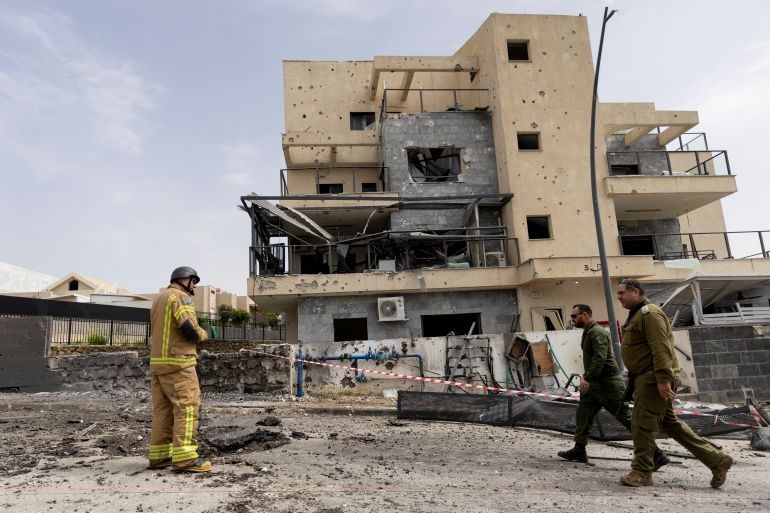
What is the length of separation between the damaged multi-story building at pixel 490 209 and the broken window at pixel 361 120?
4.36ft

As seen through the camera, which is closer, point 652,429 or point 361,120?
point 652,429

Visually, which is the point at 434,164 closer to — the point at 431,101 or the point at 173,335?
the point at 431,101

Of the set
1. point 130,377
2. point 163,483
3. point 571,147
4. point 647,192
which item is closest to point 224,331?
point 130,377

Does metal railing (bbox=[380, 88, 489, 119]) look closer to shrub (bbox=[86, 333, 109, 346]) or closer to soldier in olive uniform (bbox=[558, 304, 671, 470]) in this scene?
shrub (bbox=[86, 333, 109, 346])

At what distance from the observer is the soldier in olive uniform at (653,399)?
4.21 m

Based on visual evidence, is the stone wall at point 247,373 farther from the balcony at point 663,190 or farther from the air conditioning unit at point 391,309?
the balcony at point 663,190

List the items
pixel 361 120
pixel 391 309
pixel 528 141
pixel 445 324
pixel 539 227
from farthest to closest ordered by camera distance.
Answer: pixel 361 120 → pixel 528 141 → pixel 539 227 → pixel 445 324 → pixel 391 309

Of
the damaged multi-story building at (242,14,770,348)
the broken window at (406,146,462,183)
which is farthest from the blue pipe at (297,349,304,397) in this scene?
the broken window at (406,146,462,183)

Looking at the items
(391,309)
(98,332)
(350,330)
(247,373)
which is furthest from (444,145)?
(98,332)

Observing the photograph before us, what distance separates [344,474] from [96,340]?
17.0m

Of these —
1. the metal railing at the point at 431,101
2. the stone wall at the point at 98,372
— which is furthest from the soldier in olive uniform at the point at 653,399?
the metal railing at the point at 431,101

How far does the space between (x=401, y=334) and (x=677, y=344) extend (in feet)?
Result: 25.2

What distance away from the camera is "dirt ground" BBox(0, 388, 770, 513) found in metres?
3.58

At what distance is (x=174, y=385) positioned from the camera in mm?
4441
